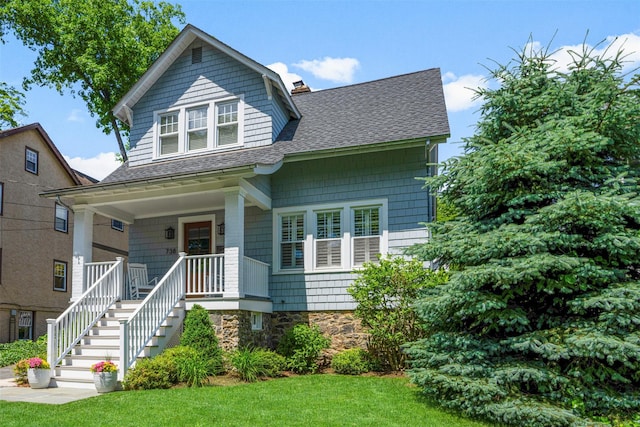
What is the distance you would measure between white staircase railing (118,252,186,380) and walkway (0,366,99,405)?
702 mm

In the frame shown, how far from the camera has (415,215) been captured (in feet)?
37.5

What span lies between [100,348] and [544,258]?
26.2 feet

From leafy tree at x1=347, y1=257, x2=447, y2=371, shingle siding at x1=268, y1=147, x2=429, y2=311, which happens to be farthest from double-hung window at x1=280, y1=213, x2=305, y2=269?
leafy tree at x1=347, y1=257, x2=447, y2=371

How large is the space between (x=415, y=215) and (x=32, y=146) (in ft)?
58.2

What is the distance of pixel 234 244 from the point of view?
10.6m

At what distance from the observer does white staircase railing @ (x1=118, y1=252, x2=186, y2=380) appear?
29.6 feet

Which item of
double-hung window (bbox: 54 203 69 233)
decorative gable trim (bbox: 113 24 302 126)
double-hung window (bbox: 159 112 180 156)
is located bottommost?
double-hung window (bbox: 54 203 69 233)

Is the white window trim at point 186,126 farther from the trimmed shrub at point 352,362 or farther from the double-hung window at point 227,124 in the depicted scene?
the trimmed shrub at point 352,362

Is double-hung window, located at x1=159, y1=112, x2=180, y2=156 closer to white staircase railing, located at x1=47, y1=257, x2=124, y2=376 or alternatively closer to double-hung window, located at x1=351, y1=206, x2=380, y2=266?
white staircase railing, located at x1=47, y1=257, x2=124, y2=376

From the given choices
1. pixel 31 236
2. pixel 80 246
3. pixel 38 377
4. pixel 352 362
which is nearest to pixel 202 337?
pixel 38 377

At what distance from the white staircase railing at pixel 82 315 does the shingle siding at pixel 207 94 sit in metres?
4.00

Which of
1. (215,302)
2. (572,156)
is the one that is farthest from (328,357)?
(572,156)

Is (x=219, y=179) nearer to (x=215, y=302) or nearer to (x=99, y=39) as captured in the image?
(x=215, y=302)

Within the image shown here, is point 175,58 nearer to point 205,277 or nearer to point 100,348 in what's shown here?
point 205,277
